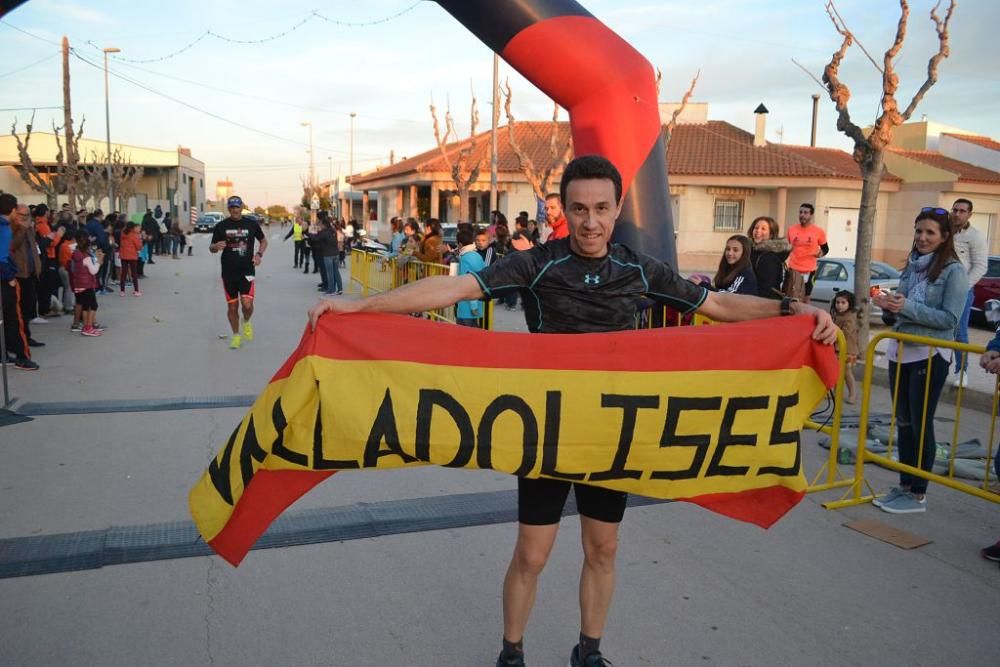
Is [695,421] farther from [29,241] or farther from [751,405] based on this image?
[29,241]

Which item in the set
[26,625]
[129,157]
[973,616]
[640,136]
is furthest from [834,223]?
[129,157]

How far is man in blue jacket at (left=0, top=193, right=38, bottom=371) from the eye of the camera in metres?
8.65

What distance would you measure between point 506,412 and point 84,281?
10964mm

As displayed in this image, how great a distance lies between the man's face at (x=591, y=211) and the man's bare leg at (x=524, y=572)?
1067 millimetres

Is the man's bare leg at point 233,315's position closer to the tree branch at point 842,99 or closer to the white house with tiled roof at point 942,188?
the tree branch at point 842,99

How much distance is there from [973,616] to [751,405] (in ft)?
5.84

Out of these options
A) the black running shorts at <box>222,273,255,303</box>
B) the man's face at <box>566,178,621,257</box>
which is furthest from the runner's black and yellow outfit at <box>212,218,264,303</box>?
the man's face at <box>566,178,621,257</box>

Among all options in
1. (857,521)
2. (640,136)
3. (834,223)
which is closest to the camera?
(857,521)

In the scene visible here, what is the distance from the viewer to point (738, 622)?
376cm

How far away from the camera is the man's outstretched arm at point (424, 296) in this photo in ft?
9.49

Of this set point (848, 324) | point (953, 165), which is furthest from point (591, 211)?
point (953, 165)

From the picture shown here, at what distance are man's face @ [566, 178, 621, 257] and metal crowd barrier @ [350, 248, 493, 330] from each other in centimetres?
698

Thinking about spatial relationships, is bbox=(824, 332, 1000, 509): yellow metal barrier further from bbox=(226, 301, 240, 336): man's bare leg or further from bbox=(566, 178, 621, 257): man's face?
bbox=(226, 301, 240, 336): man's bare leg

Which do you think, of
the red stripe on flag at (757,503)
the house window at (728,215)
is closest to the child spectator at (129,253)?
the red stripe on flag at (757,503)
